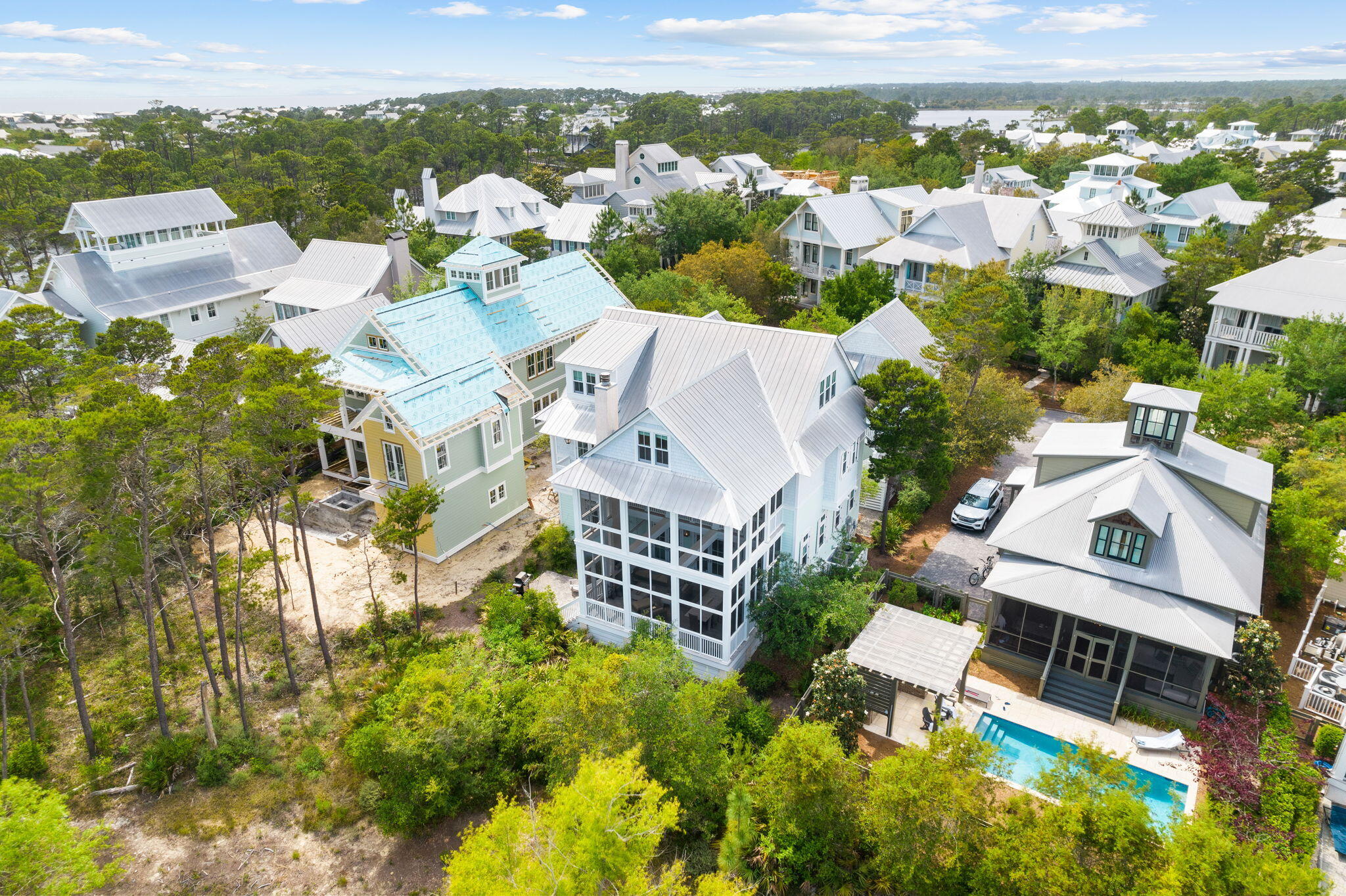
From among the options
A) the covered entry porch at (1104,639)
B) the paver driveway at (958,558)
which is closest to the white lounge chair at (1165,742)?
the covered entry porch at (1104,639)

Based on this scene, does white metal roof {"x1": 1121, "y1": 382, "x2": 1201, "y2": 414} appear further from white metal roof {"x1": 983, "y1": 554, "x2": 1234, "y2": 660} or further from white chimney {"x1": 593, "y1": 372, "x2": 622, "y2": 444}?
white chimney {"x1": 593, "y1": 372, "x2": 622, "y2": 444}

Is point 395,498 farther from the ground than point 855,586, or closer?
farther from the ground

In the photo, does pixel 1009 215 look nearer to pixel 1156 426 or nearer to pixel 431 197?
pixel 1156 426

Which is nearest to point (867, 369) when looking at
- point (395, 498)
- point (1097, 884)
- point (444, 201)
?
point (395, 498)

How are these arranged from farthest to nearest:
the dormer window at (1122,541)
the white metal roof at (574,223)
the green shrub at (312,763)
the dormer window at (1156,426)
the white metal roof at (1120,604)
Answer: the white metal roof at (574,223), the dormer window at (1156,426), the dormer window at (1122,541), the green shrub at (312,763), the white metal roof at (1120,604)

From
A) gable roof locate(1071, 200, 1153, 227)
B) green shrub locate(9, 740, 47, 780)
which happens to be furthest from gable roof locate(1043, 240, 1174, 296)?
green shrub locate(9, 740, 47, 780)

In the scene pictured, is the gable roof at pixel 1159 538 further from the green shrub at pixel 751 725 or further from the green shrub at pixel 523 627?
the green shrub at pixel 523 627

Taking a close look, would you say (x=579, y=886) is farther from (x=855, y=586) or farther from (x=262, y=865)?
(x=855, y=586)
